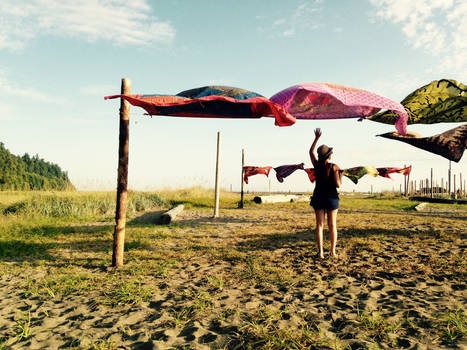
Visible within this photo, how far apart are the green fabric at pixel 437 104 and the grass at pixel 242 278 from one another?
105 inches

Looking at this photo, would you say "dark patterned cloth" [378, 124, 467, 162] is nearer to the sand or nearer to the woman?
the sand

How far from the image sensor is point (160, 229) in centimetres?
875

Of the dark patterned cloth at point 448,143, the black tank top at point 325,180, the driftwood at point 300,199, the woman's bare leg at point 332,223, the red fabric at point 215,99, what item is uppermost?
the red fabric at point 215,99

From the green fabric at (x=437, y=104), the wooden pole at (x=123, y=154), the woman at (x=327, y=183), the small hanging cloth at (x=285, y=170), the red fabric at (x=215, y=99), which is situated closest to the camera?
the red fabric at (x=215, y=99)

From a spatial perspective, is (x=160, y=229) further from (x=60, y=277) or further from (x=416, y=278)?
(x=416, y=278)

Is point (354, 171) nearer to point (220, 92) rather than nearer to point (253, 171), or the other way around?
point (220, 92)

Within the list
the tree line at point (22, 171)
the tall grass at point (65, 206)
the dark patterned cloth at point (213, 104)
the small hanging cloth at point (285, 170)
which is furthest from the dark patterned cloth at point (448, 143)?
the tree line at point (22, 171)

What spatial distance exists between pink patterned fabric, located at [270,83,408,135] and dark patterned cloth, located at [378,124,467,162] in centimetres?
127

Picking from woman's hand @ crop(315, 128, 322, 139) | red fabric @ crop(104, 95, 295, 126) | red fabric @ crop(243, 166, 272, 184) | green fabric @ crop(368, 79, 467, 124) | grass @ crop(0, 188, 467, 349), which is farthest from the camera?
red fabric @ crop(243, 166, 272, 184)

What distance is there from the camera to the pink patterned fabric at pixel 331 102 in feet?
15.5

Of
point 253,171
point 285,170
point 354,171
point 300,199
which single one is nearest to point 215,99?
point 354,171

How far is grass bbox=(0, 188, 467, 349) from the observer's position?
2783 mm

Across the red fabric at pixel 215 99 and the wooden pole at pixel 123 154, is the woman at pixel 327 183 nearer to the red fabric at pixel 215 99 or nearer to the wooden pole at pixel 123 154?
the red fabric at pixel 215 99

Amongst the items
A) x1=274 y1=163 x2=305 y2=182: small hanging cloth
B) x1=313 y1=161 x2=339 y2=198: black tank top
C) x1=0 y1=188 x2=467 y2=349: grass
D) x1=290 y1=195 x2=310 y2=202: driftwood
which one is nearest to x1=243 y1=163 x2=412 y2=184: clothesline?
Answer: x1=274 y1=163 x2=305 y2=182: small hanging cloth
